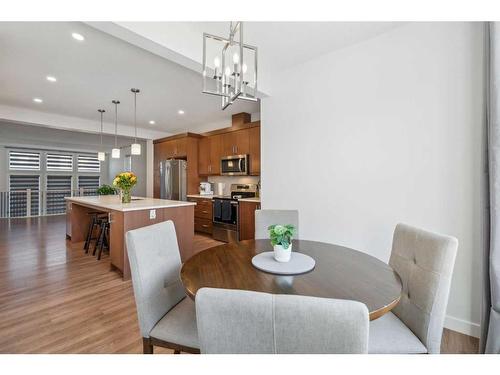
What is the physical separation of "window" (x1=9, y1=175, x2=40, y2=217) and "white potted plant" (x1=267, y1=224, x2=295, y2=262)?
952cm

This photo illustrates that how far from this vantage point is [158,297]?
1315 mm

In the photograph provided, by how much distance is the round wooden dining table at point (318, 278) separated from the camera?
3.36 ft

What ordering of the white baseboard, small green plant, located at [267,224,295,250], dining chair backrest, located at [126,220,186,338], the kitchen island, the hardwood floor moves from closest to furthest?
dining chair backrest, located at [126,220,186,338], small green plant, located at [267,224,295,250], the hardwood floor, the white baseboard, the kitchen island

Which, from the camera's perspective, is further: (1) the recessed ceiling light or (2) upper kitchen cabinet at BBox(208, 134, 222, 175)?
(2) upper kitchen cabinet at BBox(208, 134, 222, 175)

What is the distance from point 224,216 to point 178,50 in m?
3.07

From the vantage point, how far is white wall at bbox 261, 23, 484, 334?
1.85 m

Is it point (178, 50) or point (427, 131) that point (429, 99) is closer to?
point (427, 131)

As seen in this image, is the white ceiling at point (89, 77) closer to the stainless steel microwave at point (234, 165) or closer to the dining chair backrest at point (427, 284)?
the stainless steel microwave at point (234, 165)

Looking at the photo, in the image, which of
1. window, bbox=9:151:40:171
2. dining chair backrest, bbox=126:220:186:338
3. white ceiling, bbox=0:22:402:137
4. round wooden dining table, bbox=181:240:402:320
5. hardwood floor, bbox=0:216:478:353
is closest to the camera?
round wooden dining table, bbox=181:240:402:320

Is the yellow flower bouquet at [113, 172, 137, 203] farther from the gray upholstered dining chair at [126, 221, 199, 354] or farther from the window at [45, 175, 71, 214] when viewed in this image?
the window at [45, 175, 71, 214]

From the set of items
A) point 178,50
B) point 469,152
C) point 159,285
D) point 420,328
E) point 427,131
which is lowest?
point 420,328

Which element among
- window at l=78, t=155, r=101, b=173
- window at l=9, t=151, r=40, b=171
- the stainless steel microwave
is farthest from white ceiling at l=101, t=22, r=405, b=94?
window at l=78, t=155, r=101, b=173

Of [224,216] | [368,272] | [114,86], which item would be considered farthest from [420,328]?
[114,86]

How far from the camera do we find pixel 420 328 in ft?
3.90
